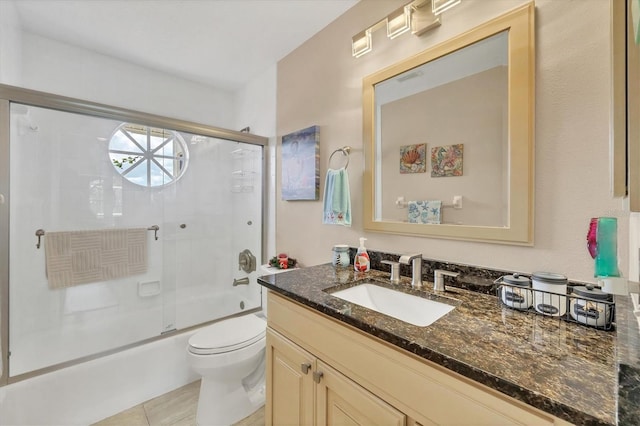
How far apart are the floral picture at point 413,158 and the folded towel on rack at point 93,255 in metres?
2.03

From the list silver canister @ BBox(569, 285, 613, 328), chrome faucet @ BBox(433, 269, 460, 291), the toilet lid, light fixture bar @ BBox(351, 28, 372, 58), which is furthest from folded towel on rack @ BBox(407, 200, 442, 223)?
the toilet lid

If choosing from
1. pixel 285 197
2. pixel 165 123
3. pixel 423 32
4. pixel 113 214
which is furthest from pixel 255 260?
pixel 423 32

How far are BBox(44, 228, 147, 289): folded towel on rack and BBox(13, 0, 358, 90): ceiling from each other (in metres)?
1.38

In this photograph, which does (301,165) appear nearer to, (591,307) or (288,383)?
(288,383)

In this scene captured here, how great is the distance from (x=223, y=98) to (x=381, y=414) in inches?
113

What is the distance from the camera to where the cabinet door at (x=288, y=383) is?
3.14 feet

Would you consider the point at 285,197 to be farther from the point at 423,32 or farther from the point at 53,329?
the point at 53,329

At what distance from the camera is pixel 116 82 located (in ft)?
7.02

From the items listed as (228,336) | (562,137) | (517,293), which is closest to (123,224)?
(228,336)

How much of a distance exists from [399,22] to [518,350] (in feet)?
4.47

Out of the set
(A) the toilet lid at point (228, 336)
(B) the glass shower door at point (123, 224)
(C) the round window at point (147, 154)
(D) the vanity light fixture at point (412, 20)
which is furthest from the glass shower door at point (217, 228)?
(D) the vanity light fixture at point (412, 20)

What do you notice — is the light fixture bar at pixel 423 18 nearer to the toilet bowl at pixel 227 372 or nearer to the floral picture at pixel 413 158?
the floral picture at pixel 413 158

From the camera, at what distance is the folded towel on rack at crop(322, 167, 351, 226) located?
1.49 m

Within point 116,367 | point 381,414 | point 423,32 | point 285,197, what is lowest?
point 116,367
